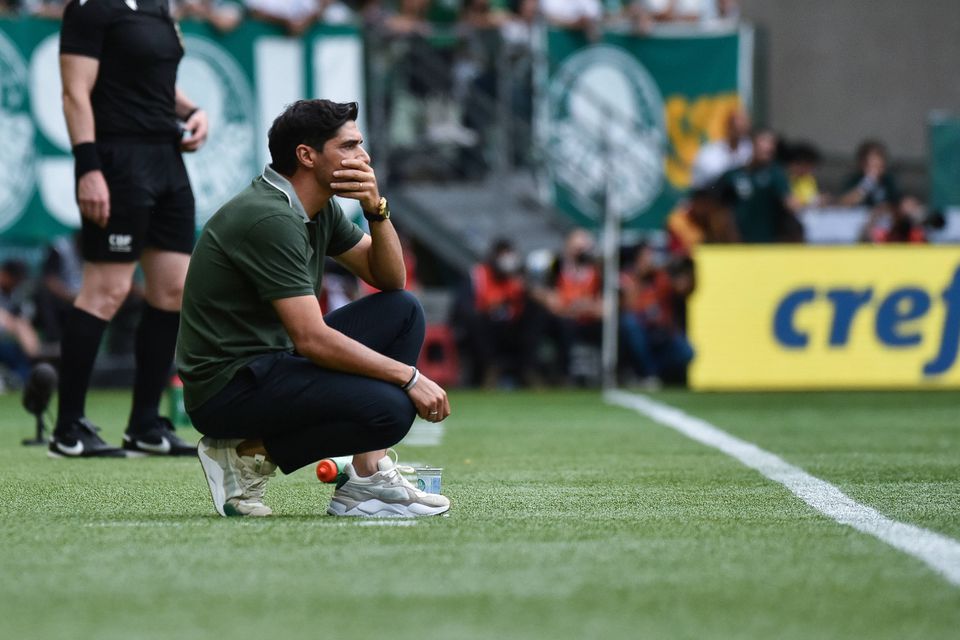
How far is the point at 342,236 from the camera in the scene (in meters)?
5.11

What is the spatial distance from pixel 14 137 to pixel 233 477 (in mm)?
9370

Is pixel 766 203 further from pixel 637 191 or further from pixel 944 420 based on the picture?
pixel 944 420

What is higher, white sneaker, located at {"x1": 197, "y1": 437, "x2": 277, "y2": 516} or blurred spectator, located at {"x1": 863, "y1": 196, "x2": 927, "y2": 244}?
white sneaker, located at {"x1": 197, "y1": 437, "x2": 277, "y2": 516}

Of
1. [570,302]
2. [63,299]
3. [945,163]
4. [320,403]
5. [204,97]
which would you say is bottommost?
[570,302]

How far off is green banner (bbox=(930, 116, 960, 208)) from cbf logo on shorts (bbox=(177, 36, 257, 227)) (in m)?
5.54

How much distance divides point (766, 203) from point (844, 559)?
1060 cm

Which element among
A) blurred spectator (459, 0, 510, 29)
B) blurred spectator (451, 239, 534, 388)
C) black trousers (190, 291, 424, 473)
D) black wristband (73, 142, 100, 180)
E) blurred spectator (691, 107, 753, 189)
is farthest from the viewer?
blurred spectator (459, 0, 510, 29)

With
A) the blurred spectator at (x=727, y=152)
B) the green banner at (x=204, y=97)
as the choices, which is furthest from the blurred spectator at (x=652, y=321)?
the green banner at (x=204, y=97)

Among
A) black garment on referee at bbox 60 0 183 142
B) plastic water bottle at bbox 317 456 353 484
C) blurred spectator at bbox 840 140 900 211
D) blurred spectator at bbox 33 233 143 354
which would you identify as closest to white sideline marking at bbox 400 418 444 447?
black garment on referee at bbox 60 0 183 142

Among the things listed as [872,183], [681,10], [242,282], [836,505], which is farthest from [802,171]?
[242,282]

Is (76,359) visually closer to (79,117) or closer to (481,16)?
(79,117)

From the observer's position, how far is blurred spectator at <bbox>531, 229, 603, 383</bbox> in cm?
1453

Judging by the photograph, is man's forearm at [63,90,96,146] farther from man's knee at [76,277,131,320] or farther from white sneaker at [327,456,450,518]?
white sneaker at [327,456,450,518]

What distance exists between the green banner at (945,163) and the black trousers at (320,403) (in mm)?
10056
